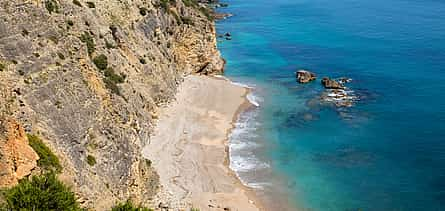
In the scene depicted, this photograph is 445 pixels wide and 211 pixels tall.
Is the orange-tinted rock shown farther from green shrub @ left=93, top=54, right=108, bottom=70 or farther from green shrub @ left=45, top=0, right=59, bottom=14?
green shrub @ left=93, top=54, right=108, bottom=70

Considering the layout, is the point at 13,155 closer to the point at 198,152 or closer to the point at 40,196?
the point at 40,196

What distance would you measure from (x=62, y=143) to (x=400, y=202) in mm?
32987

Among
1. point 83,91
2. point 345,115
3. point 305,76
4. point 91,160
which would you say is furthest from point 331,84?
point 91,160

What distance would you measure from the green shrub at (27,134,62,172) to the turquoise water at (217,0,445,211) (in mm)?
22919

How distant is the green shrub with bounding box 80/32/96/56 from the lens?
169 feet

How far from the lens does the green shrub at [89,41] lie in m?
51.4

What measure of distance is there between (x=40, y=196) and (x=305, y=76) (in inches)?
2644

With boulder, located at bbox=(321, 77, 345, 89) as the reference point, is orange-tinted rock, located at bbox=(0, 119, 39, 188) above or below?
above

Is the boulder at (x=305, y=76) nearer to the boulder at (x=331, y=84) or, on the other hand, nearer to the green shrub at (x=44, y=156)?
the boulder at (x=331, y=84)

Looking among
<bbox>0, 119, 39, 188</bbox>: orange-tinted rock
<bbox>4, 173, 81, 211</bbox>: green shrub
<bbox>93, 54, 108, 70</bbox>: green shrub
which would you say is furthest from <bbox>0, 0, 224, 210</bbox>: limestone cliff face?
<bbox>4, 173, 81, 211</bbox>: green shrub

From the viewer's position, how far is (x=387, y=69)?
91438mm

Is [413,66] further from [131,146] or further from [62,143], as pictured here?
[62,143]

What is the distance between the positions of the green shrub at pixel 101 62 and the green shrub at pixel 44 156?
19044 millimetres

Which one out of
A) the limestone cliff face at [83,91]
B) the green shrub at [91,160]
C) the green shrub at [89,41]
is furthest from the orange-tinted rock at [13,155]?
the green shrub at [89,41]
